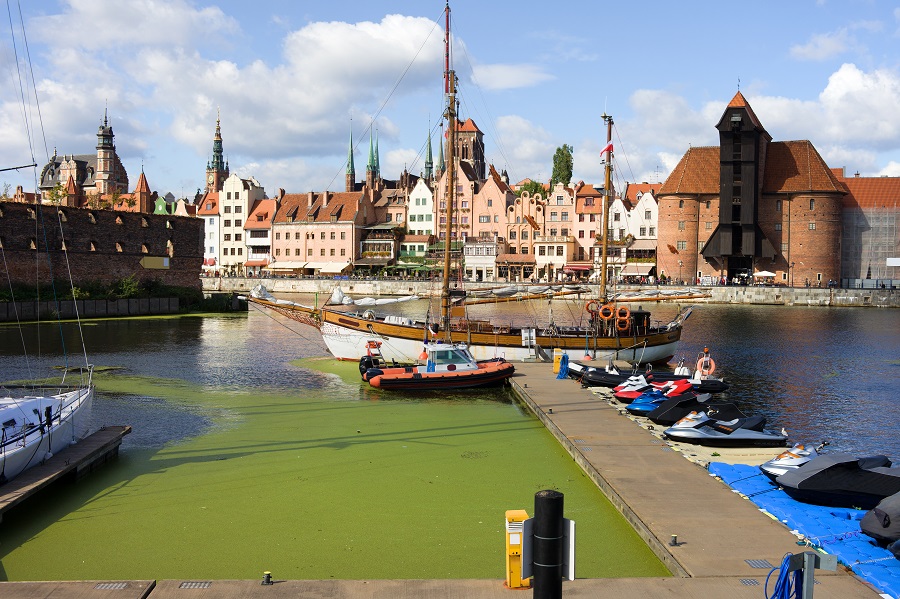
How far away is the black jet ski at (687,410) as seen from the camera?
81.0 ft

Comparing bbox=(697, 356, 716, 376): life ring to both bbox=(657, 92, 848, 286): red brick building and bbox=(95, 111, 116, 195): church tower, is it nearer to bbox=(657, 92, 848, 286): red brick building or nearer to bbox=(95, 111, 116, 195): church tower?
bbox=(657, 92, 848, 286): red brick building

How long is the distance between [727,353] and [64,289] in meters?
50.3

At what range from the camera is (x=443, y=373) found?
31500 millimetres

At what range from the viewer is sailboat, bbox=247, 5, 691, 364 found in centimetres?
3972

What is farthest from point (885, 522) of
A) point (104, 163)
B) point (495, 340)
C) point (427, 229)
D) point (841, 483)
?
point (104, 163)

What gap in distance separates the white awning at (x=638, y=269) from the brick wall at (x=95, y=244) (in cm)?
5679

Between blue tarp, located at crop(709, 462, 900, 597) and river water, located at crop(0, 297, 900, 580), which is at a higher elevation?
blue tarp, located at crop(709, 462, 900, 597)

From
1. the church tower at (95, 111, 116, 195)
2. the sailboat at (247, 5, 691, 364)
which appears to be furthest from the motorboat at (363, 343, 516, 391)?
the church tower at (95, 111, 116, 195)

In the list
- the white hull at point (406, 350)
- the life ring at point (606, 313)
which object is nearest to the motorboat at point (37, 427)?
the white hull at point (406, 350)

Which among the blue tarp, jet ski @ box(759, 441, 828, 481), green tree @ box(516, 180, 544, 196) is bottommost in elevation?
the blue tarp

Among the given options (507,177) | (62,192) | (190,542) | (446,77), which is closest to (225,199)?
(62,192)

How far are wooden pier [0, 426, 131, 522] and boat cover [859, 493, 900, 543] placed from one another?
1524cm

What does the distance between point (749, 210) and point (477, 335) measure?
74737mm

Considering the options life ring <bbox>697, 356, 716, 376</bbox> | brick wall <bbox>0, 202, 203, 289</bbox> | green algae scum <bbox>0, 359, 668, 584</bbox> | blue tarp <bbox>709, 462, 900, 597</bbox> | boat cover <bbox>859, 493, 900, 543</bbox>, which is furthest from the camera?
brick wall <bbox>0, 202, 203, 289</bbox>
